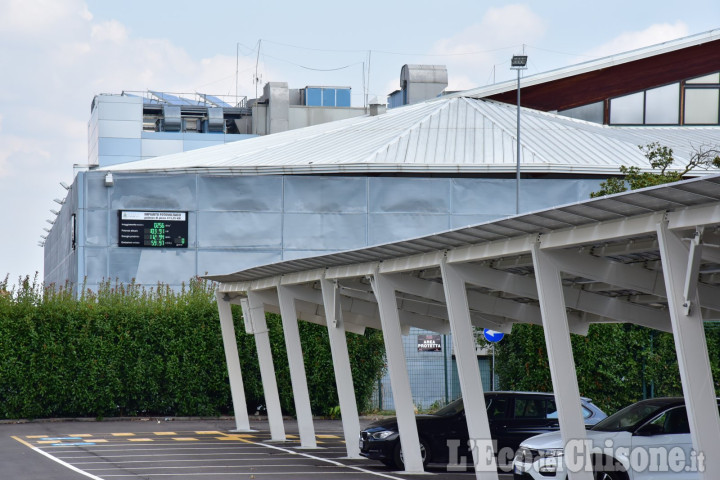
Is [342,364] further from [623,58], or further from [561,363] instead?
[623,58]

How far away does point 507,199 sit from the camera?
39.2 m

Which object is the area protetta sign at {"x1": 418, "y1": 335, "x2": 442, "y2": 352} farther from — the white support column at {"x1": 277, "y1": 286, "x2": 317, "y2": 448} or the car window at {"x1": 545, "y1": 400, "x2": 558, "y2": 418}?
the car window at {"x1": 545, "y1": 400, "x2": 558, "y2": 418}

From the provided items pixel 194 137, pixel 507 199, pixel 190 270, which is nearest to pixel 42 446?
pixel 190 270

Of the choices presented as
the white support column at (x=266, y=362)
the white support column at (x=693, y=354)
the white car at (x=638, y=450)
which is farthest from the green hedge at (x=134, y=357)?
the white support column at (x=693, y=354)

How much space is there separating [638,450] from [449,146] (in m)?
A: 28.4

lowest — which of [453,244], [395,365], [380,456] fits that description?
[380,456]

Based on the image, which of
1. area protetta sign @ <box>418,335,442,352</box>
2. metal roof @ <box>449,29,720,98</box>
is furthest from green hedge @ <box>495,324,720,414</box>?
metal roof @ <box>449,29,720,98</box>

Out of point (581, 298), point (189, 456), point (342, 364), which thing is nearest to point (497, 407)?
point (342, 364)

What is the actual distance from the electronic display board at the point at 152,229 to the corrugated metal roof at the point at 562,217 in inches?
802

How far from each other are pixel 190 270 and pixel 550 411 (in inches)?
850

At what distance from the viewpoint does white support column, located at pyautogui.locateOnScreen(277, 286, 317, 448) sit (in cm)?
2080

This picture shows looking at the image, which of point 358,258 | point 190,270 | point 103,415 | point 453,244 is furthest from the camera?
point 190,270

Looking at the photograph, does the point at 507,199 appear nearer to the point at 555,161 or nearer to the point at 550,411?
the point at 555,161

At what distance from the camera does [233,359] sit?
82.2ft
